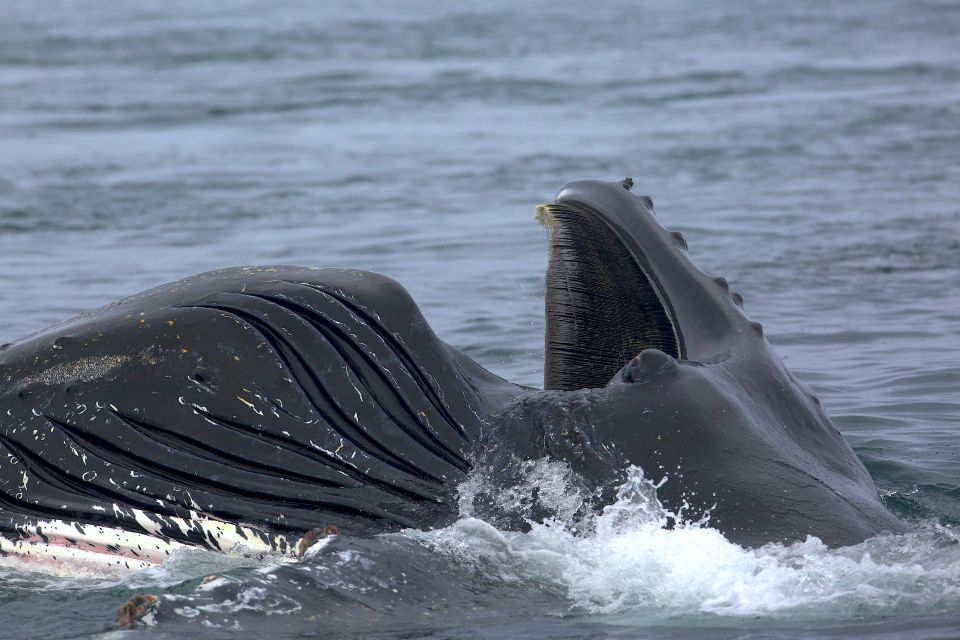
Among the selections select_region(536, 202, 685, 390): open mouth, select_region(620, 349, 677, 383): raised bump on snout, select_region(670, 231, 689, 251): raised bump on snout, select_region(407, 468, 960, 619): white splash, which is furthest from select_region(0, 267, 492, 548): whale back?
select_region(670, 231, 689, 251): raised bump on snout

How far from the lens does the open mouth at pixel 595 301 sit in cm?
641

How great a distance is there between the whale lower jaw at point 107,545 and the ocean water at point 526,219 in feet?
0.19

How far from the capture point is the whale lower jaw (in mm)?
5457

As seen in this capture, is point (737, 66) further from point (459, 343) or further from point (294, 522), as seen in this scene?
point (294, 522)

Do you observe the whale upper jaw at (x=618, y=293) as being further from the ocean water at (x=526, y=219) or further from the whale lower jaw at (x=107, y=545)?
the whale lower jaw at (x=107, y=545)

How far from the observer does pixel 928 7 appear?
40625 millimetres

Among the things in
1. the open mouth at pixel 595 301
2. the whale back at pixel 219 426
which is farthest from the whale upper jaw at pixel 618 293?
the whale back at pixel 219 426

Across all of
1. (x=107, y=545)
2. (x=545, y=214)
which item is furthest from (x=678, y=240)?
(x=107, y=545)

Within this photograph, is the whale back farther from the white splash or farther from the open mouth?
the open mouth

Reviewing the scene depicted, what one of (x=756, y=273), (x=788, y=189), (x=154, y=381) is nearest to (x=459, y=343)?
(x=756, y=273)

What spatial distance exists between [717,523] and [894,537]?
628 mm

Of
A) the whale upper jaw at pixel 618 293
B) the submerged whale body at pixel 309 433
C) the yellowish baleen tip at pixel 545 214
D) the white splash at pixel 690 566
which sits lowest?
the white splash at pixel 690 566

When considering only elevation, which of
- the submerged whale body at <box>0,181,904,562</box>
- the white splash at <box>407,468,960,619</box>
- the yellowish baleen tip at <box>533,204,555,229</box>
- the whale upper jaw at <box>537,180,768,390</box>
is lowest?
the white splash at <box>407,468,960,619</box>

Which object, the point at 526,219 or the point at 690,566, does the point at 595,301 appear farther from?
the point at 526,219
